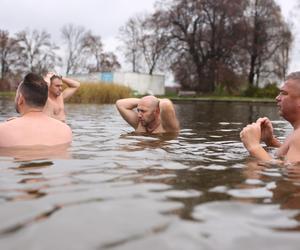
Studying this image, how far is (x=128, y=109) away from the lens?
8820 millimetres

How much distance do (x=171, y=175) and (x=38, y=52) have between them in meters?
62.4

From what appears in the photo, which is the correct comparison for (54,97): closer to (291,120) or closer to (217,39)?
(291,120)

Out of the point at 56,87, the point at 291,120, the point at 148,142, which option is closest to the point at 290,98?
the point at 291,120

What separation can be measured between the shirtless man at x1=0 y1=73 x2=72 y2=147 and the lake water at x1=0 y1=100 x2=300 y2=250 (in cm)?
43

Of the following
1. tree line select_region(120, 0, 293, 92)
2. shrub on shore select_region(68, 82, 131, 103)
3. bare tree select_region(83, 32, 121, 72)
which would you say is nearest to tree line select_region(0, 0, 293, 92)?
tree line select_region(120, 0, 293, 92)

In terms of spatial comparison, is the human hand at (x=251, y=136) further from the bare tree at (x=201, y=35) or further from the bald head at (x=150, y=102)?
the bare tree at (x=201, y=35)

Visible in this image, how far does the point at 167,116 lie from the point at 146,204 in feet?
18.6

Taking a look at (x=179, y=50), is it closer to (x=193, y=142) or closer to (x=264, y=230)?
(x=193, y=142)

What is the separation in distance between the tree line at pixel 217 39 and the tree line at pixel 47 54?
57.1 feet

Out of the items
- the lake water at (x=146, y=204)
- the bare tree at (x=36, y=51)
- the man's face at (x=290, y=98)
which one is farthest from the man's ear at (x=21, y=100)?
the bare tree at (x=36, y=51)

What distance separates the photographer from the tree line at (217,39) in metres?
51.2

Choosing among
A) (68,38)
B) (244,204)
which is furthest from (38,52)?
(244,204)

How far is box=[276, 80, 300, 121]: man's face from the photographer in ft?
16.5

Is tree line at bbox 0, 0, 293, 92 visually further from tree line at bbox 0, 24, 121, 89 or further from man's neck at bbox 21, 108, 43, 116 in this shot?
man's neck at bbox 21, 108, 43, 116
